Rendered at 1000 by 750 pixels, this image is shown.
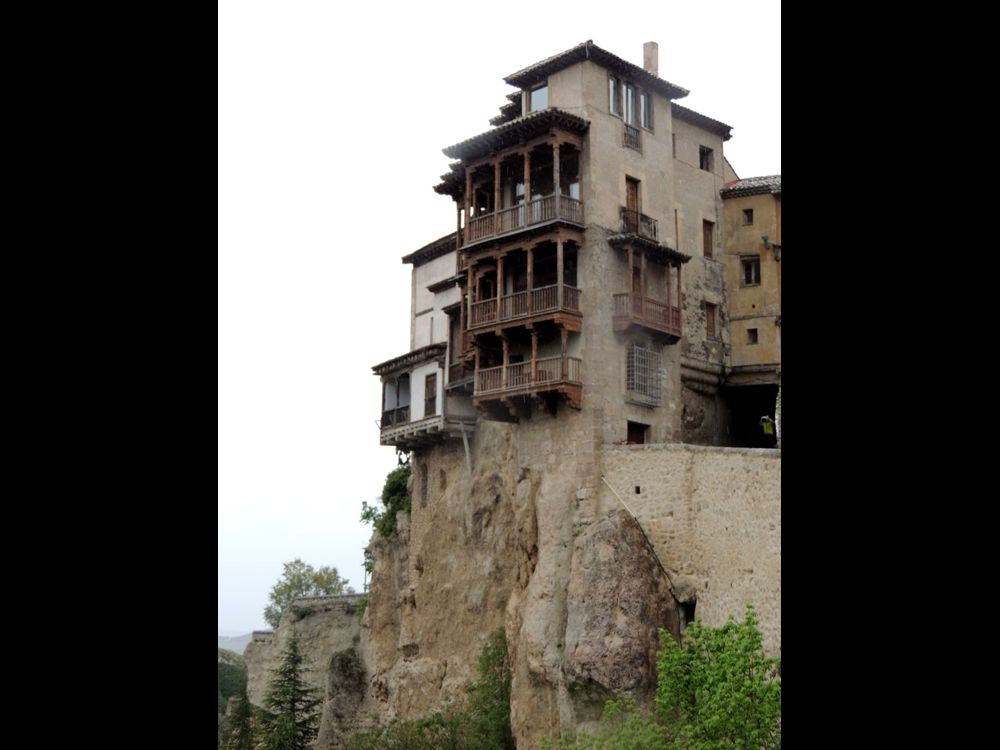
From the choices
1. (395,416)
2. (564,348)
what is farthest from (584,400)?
(395,416)

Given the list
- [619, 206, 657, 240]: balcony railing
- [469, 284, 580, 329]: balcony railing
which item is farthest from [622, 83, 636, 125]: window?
[469, 284, 580, 329]: balcony railing

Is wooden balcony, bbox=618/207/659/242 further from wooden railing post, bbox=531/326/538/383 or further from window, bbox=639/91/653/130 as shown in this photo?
wooden railing post, bbox=531/326/538/383

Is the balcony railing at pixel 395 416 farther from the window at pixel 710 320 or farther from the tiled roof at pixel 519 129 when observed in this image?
the window at pixel 710 320

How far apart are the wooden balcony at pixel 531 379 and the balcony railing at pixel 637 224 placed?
4441 millimetres

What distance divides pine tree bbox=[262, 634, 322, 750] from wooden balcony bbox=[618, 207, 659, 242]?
20203 millimetres

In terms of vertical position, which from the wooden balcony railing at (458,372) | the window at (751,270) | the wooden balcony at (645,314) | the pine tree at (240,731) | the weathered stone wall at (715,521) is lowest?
the pine tree at (240,731)

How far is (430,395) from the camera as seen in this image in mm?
40250

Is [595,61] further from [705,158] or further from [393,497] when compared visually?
[393,497]

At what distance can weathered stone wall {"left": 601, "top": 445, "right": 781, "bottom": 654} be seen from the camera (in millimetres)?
29375

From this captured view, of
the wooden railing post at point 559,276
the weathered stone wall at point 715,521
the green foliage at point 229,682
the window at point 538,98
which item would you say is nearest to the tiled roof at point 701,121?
the window at point 538,98

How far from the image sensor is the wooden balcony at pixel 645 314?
3478cm

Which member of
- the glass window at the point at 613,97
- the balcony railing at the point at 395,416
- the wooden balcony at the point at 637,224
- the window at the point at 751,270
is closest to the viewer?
the wooden balcony at the point at 637,224
